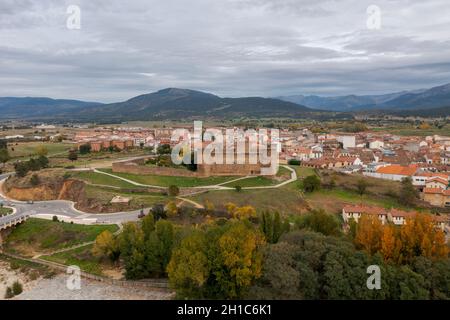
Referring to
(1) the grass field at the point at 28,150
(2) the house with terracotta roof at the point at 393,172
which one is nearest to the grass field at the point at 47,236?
(2) the house with terracotta roof at the point at 393,172

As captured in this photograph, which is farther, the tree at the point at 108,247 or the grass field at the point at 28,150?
the grass field at the point at 28,150

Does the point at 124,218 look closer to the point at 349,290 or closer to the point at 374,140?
the point at 349,290

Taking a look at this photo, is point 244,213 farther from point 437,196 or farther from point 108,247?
point 437,196

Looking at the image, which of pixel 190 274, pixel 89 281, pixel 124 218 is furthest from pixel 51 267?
pixel 190 274

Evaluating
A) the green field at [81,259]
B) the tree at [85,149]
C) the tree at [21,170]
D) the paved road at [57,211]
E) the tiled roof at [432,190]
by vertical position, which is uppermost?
the tree at [85,149]

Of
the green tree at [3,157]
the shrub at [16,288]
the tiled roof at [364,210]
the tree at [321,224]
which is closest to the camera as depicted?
the shrub at [16,288]

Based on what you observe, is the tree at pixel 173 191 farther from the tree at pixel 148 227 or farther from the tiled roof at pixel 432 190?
the tiled roof at pixel 432 190

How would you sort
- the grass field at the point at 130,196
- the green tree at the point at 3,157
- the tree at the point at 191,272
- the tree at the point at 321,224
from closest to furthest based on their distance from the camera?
the tree at the point at 191,272 < the tree at the point at 321,224 < the grass field at the point at 130,196 < the green tree at the point at 3,157

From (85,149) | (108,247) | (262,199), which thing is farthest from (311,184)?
(85,149)

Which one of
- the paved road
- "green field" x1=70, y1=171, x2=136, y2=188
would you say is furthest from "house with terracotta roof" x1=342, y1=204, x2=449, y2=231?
"green field" x1=70, y1=171, x2=136, y2=188
